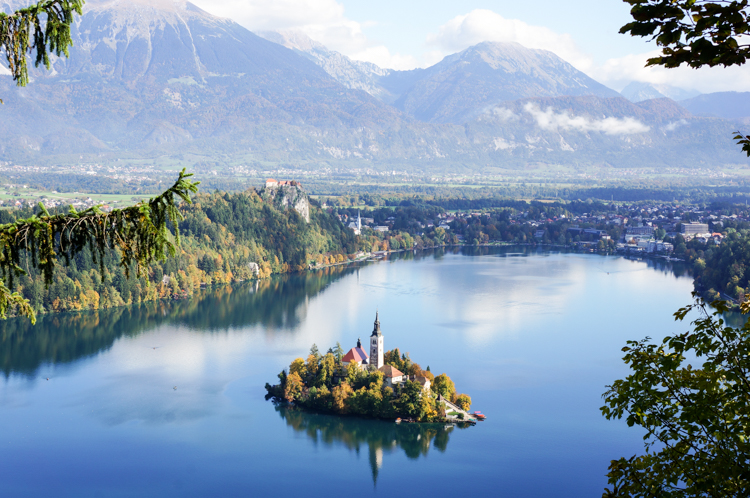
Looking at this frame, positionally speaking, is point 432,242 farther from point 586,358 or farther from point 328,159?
point 328,159

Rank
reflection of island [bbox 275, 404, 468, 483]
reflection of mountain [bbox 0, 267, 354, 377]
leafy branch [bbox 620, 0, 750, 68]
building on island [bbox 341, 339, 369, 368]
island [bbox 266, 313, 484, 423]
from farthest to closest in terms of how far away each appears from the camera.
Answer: reflection of mountain [bbox 0, 267, 354, 377] < building on island [bbox 341, 339, 369, 368] < island [bbox 266, 313, 484, 423] < reflection of island [bbox 275, 404, 468, 483] < leafy branch [bbox 620, 0, 750, 68]

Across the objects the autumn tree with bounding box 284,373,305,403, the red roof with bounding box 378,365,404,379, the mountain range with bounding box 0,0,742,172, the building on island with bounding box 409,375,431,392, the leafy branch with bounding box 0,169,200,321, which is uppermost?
the mountain range with bounding box 0,0,742,172

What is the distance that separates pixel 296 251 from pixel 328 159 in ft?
355

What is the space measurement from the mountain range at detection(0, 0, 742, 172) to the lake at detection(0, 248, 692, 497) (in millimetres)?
109731

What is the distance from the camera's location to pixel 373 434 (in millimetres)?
19266

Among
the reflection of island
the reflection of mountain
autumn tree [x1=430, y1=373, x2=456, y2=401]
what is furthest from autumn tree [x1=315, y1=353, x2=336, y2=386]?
the reflection of mountain

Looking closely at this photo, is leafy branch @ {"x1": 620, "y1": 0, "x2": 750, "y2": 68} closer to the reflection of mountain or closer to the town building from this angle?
the reflection of mountain

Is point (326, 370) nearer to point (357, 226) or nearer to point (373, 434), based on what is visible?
point (373, 434)

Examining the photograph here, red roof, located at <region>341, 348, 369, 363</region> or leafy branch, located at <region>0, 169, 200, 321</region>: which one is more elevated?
leafy branch, located at <region>0, 169, 200, 321</region>

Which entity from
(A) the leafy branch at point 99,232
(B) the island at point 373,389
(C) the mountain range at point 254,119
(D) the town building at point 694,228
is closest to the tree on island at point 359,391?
(B) the island at point 373,389

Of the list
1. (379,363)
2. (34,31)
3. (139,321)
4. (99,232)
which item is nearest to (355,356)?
(379,363)

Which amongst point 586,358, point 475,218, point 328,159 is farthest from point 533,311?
point 328,159

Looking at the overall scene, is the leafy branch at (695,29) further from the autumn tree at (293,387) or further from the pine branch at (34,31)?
the autumn tree at (293,387)

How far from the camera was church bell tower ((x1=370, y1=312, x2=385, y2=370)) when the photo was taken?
21562 mm
